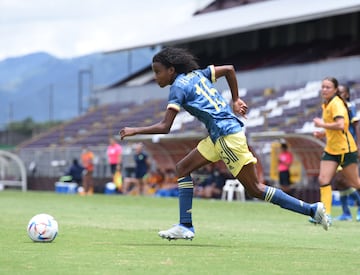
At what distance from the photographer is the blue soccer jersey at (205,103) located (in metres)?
11.0

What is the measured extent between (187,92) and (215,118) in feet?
1.46

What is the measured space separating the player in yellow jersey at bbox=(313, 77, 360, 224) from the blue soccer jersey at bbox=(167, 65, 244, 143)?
4.17 meters

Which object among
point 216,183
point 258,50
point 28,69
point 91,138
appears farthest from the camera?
point 28,69

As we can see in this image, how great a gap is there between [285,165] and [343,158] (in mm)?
13103

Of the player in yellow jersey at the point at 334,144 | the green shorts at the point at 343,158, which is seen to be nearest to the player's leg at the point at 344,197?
the player in yellow jersey at the point at 334,144

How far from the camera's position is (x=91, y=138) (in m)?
45.6

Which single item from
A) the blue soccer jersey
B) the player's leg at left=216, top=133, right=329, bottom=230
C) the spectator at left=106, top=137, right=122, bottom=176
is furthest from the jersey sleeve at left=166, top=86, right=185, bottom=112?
the spectator at left=106, top=137, right=122, bottom=176

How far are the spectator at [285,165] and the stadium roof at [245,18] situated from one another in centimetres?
1041

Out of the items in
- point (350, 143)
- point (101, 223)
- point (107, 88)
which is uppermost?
point (107, 88)

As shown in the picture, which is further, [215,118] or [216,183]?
[216,183]

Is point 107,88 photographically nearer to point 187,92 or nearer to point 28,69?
point 187,92

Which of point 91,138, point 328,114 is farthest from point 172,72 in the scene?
point 91,138

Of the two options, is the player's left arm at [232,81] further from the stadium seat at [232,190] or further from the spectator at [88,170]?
the spectator at [88,170]

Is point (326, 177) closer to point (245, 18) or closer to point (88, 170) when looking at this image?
point (88, 170)
